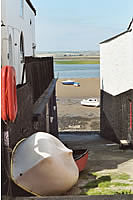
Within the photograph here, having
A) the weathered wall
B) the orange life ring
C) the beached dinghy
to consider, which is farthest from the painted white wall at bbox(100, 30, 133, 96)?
the orange life ring

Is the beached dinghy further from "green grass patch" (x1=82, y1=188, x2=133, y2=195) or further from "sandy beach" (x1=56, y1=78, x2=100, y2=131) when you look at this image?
"sandy beach" (x1=56, y1=78, x2=100, y2=131)

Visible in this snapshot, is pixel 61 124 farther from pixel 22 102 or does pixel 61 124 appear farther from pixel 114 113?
pixel 22 102

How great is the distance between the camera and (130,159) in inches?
452

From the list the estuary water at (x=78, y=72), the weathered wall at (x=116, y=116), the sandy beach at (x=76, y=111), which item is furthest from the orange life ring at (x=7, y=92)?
the estuary water at (x=78, y=72)

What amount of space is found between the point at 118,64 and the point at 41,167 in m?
11.5

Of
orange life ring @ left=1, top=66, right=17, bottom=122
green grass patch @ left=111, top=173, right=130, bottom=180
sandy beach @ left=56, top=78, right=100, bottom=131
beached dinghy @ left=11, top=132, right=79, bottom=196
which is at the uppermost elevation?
orange life ring @ left=1, top=66, right=17, bottom=122

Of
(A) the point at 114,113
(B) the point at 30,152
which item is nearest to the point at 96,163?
(B) the point at 30,152

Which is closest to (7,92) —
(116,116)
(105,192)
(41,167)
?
(41,167)

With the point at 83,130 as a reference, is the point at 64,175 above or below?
above

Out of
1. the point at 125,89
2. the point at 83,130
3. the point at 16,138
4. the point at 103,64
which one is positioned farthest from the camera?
the point at 83,130

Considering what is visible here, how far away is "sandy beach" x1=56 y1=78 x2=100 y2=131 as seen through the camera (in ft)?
77.9

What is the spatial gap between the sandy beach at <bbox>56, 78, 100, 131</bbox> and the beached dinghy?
622 inches

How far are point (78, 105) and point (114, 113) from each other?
48.1ft

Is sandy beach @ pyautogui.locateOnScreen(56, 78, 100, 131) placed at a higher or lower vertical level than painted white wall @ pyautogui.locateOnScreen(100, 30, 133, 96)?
lower
